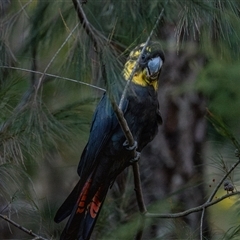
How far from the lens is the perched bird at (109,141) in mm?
2344

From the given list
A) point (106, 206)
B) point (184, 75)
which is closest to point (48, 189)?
point (106, 206)

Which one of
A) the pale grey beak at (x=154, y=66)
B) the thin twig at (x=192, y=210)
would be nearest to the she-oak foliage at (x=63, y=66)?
the pale grey beak at (x=154, y=66)

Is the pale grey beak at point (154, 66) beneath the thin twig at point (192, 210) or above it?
above

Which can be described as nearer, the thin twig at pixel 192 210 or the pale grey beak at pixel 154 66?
the thin twig at pixel 192 210

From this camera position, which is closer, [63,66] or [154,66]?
[63,66]

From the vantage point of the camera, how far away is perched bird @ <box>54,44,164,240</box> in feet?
7.69

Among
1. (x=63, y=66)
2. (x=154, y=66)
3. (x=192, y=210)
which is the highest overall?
(x=63, y=66)

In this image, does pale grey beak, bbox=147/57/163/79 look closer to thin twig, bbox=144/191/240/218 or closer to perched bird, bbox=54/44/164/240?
perched bird, bbox=54/44/164/240

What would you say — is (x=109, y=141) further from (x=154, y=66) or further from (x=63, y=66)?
(x=63, y=66)

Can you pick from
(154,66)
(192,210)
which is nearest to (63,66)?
(154,66)

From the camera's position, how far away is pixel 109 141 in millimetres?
2418

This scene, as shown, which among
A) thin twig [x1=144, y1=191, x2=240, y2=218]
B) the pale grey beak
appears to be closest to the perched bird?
the pale grey beak

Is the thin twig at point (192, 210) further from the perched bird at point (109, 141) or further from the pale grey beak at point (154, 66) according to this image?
the pale grey beak at point (154, 66)

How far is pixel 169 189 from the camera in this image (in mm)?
3312
